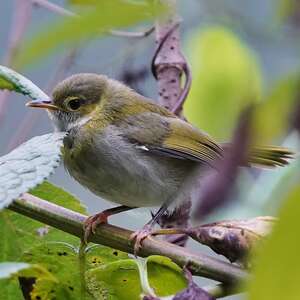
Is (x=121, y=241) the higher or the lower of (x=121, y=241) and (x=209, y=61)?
the lower

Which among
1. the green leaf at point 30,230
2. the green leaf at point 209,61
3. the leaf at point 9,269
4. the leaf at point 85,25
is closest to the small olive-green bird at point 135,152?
the green leaf at point 209,61

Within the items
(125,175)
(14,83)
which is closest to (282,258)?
(14,83)

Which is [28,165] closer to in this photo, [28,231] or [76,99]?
[28,231]

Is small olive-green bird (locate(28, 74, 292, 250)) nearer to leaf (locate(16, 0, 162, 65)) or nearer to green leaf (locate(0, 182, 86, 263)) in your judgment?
green leaf (locate(0, 182, 86, 263))

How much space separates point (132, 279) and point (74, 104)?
4.49 ft

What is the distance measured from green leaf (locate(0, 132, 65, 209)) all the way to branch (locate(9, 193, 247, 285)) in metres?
0.07

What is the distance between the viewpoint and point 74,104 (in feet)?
7.70

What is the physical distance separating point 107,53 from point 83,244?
1060 mm

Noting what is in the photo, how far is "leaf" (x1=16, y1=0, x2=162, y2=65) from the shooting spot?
1.19 feet

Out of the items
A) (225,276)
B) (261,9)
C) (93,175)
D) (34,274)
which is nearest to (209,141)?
(93,175)

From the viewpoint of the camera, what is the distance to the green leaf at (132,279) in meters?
0.99

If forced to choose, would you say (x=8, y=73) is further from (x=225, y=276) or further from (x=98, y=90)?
(x=98, y=90)

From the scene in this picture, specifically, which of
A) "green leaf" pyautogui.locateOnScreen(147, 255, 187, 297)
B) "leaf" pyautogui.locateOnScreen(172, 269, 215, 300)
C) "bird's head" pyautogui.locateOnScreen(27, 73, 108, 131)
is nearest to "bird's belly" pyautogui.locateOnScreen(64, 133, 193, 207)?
"bird's head" pyautogui.locateOnScreen(27, 73, 108, 131)

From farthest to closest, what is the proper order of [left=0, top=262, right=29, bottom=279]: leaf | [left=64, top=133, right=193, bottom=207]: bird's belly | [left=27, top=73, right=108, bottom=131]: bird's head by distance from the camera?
[left=27, top=73, right=108, bottom=131]: bird's head → [left=64, top=133, right=193, bottom=207]: bird's belly → [left=0, top=262, right=29, bottom=279]: leaf
